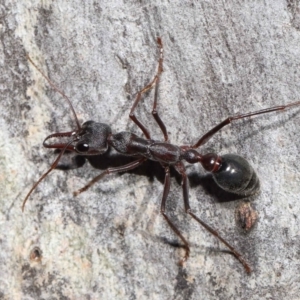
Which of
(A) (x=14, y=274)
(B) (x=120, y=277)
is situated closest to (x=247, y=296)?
(B) (x=120, y=277)

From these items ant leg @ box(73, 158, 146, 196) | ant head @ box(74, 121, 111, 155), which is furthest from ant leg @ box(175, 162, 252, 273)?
ant head @ box(74, 121, 111, 155)

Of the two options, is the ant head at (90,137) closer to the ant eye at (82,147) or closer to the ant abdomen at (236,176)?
the ant eye at (82,147)

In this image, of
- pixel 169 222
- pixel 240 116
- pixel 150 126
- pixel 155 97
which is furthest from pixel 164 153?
pixel 240 116

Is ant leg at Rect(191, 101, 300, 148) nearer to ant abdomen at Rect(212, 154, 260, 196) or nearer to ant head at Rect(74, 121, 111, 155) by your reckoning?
ant abdomen at Rect(212, 154, 260, 196)

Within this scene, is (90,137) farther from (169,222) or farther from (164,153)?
(169,222)

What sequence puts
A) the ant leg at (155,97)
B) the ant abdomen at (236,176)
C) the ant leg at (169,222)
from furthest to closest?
the ant leg at (155,97) → the ant leg at (169,222) → the ant abdomen at (236,176)

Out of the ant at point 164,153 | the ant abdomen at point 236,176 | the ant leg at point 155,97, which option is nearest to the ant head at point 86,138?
the ant at point 164,153

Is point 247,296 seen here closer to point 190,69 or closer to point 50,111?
point 190,69
